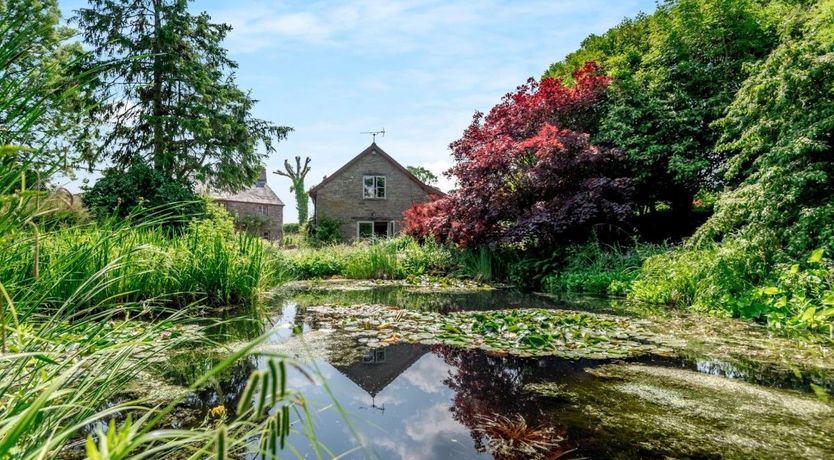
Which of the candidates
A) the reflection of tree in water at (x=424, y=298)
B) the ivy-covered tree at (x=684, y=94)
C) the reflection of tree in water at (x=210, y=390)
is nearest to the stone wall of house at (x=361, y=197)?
the ivy-covered tree at (x=684, y=94)

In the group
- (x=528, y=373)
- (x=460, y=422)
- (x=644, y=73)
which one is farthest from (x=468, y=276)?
(x=460, y=422)

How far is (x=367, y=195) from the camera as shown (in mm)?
22906

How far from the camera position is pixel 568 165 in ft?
32.5

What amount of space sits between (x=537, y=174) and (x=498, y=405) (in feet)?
26.2

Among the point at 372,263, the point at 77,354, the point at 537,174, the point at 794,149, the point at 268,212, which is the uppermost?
the point at 268,212

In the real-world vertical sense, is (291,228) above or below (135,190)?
below

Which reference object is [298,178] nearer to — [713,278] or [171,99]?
[171,99]

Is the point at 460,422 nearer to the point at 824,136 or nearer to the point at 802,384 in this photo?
the point at 802,384

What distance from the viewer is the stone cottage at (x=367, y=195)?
22500 millimetres

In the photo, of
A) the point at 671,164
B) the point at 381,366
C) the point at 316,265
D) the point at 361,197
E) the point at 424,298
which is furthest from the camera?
the point at 361,197

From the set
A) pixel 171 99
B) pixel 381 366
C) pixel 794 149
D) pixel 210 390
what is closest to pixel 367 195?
pixel 171 99

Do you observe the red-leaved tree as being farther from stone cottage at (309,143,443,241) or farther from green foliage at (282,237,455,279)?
stone cottage at (309,143,443,241)

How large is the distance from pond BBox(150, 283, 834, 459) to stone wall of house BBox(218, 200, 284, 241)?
2488 centimetres

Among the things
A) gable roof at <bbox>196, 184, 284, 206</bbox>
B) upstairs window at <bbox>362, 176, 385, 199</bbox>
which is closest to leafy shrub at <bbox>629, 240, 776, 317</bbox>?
upstairs window at <bbox>362, 176, 385, 199</bbox>
